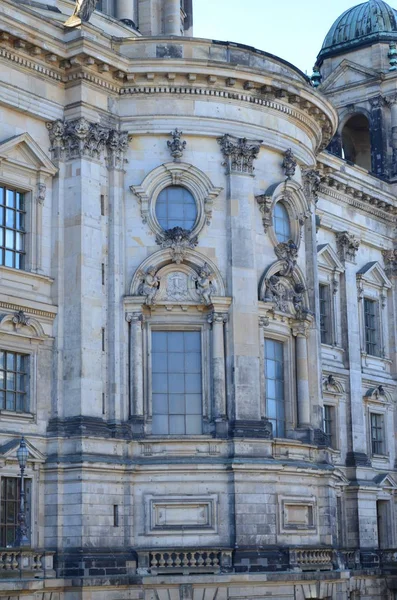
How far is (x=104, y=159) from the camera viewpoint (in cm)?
3569

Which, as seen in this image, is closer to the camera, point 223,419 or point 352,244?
point 223,419

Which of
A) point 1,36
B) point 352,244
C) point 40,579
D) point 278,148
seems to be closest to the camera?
point 40,579

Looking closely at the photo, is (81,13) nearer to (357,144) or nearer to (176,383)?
(176,383)

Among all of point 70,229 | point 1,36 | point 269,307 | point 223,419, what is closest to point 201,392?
point 223,419

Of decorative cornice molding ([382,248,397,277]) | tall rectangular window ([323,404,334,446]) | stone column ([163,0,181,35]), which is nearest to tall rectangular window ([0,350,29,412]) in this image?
tall rectangular window ([323,404,334,446])

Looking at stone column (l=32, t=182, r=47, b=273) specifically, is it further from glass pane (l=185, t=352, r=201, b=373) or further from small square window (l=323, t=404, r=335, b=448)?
small square window (l=323, t=404, r=335, b=448)

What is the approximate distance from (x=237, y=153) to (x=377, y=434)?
16921 millimetres

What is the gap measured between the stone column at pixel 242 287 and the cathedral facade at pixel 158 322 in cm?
6

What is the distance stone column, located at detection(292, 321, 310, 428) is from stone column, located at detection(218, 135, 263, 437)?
8.37 feet

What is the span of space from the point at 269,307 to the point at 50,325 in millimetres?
6675

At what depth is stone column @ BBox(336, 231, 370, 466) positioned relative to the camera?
47.0m

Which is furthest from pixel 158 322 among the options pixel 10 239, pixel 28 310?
pixel 10 239

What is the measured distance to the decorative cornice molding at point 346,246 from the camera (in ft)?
158

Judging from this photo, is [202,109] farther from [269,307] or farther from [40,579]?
[40,579]
